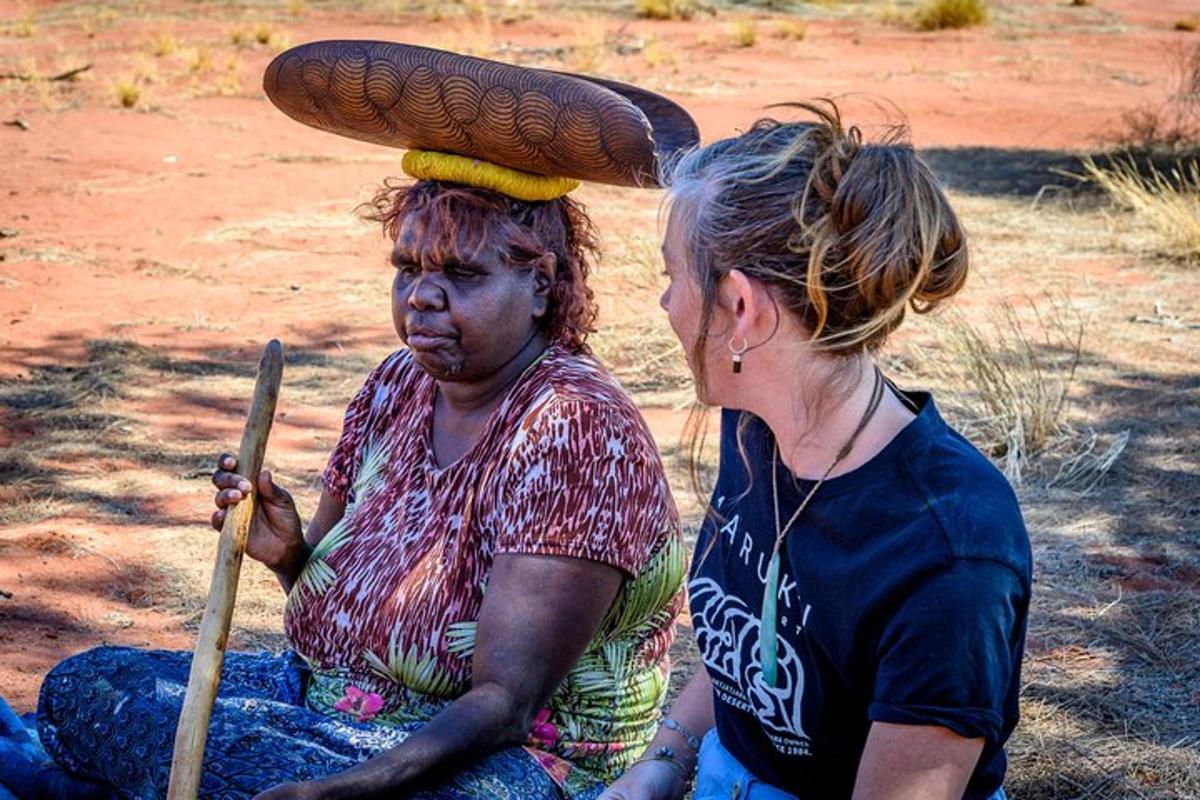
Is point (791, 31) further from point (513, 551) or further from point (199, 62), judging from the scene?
point (513, 551)

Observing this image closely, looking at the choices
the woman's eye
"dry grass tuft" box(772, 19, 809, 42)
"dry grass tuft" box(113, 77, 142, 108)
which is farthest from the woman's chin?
"dry grass tuft" box(772, 19, 809, 42)

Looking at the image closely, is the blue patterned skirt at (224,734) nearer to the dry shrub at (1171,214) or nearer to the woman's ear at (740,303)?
the woman's ear at (740,303)

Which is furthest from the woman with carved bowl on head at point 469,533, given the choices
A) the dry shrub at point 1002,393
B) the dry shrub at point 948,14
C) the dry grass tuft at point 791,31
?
the dry shrub at point 948,14

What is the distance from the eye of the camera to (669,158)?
2.25 metres

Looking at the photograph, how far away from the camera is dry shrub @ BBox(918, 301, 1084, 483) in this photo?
495 centimetres

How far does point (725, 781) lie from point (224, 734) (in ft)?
2.48

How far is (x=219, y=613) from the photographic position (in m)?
2.20

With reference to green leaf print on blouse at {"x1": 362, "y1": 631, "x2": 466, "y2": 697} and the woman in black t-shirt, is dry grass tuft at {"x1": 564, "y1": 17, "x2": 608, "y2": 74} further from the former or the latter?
the woman in black t-shirt

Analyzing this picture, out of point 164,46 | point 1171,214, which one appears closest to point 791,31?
point 164,46

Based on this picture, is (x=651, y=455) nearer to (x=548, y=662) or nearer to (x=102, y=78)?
(x=548, y=662)

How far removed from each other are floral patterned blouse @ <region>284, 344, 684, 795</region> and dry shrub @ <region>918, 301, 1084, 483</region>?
2623 mm

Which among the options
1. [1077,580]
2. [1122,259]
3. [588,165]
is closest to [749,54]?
[1122,259]

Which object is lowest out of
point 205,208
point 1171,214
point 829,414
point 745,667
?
point 205,208

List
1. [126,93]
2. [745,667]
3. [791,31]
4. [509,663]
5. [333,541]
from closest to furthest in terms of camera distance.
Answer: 1. [745,667]
2. [509,663]
3. [333,541]
4. [126,93]
5. [791,31]
